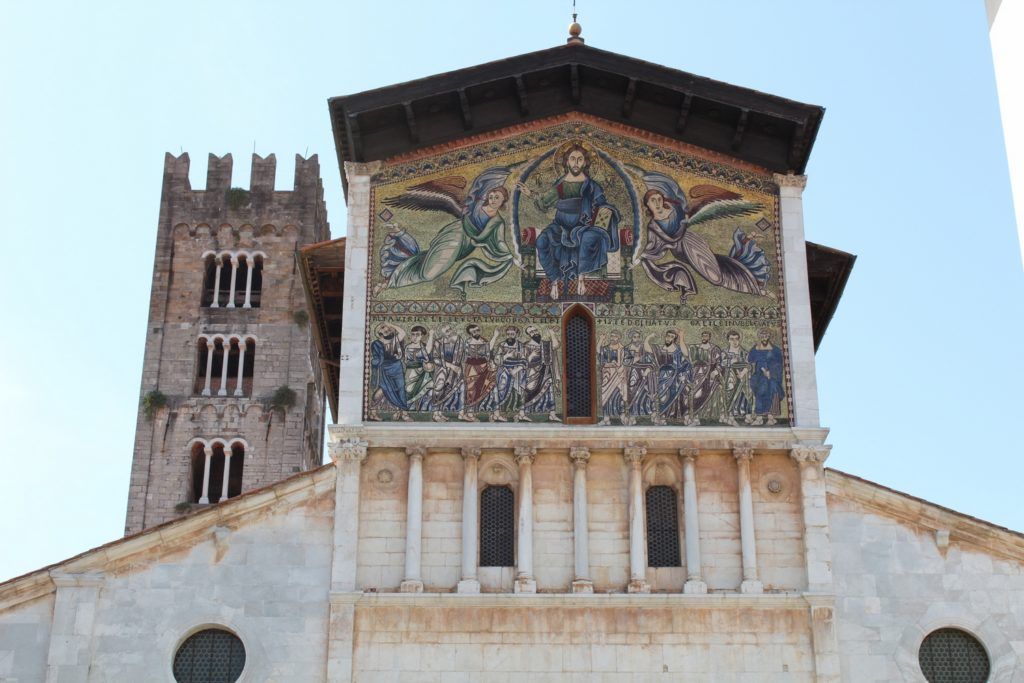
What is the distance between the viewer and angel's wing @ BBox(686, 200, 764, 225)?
2255cm

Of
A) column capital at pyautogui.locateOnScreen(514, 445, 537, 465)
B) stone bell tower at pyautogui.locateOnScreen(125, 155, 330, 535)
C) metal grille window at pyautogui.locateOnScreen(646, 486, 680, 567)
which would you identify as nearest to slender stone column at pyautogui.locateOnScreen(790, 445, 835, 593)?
metal grille window at pyautogui.locateOnScreen(646, 486, 680, 567)

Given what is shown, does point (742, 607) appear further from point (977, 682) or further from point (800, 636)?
point (977, 682)

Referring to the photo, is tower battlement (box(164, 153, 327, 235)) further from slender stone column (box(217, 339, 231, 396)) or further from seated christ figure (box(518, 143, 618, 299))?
seated christ figure (box(518, 143, 618, 299))

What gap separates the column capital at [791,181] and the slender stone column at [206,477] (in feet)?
104

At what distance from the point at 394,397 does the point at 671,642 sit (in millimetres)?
4780

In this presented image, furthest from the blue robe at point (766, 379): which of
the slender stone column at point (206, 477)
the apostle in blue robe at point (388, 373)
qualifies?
the slender stone column at point (206, 477)

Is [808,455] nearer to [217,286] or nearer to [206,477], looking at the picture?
[206,477]

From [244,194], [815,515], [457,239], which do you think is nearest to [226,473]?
[244,194]

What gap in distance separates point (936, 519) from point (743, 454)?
8.35 feet

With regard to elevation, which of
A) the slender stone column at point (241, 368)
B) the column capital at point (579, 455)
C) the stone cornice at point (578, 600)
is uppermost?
the slender stone column at point (241, 368)

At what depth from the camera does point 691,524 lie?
20406 millimetres

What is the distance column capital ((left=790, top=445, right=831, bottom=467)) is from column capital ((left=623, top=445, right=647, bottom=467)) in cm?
195

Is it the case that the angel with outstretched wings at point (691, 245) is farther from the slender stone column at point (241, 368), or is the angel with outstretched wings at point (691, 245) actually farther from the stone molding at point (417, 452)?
the slender stone column at point (241, 368)

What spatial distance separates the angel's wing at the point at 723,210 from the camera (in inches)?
888
